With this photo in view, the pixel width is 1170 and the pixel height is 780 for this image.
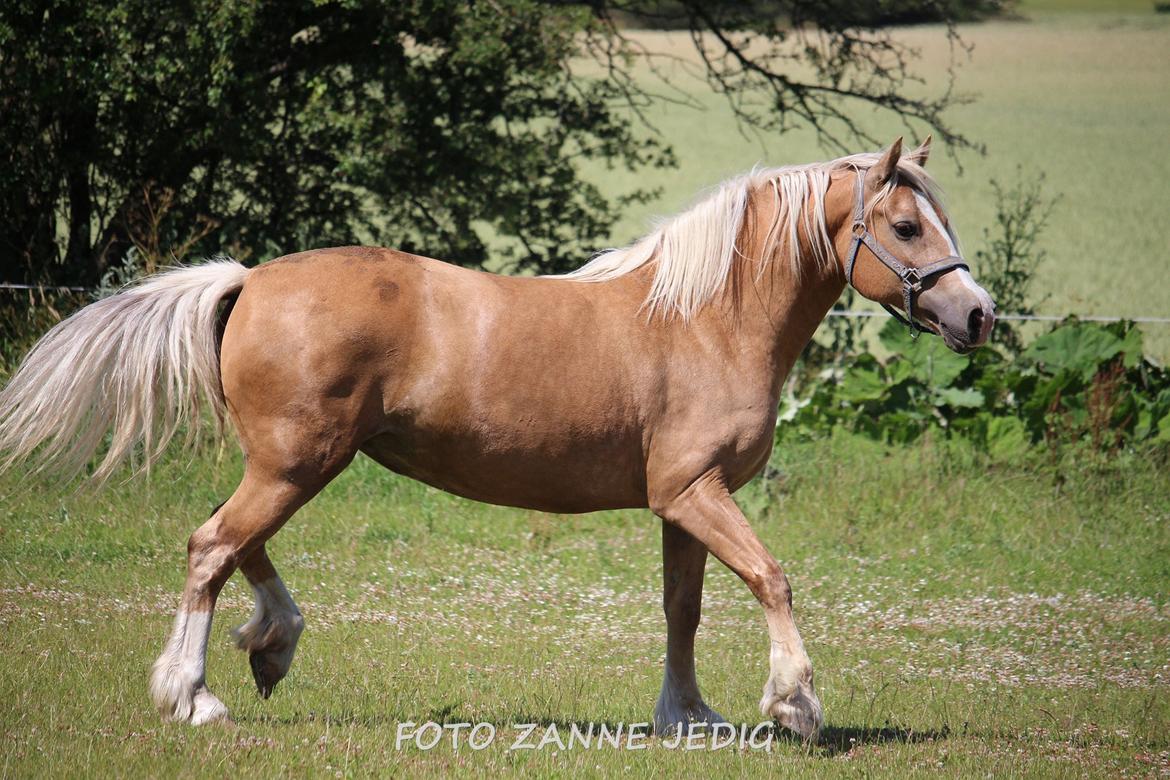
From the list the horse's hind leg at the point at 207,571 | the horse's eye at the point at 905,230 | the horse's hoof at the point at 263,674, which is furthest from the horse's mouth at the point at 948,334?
the horse's hoof at the point at 263,674

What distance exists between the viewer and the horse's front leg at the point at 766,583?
468 cm

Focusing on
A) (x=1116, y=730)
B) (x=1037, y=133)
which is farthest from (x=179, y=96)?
(x=1037, y=133)

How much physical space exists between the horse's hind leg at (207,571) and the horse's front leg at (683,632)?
169 centimetres

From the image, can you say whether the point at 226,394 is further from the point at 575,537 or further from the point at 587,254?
the point at 587,254

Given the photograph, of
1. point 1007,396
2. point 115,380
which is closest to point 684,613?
point 115,380

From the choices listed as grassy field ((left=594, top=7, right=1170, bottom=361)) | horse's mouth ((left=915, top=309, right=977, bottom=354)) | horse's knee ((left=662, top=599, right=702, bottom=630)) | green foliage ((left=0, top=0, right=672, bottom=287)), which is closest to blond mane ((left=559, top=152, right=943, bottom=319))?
horse's mouth ((left=915, top=309, right=977, bottom=354))

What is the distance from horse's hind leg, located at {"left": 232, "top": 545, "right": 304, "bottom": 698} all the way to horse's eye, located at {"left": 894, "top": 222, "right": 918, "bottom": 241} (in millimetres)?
3021

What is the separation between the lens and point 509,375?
191 inches

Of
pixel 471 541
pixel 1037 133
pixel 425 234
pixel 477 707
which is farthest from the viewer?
pixel 1037 133

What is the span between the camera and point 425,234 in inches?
519

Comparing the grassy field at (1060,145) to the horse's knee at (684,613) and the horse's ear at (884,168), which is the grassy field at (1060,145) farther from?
the horse's knee at (684,613)

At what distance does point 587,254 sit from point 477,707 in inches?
334

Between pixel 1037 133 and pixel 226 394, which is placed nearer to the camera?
pixel 226 394

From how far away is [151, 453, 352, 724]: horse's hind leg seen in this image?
465cm
